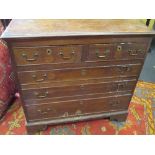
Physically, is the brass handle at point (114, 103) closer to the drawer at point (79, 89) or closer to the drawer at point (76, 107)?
the drawer at point (76, 107)

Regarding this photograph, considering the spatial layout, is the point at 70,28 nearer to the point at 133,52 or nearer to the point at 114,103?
the point at 133,52

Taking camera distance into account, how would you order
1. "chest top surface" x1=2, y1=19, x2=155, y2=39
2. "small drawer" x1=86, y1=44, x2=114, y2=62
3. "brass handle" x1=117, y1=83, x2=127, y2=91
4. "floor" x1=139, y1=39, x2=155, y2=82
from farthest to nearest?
"floor" x1=139, y1=39, x2=155, y2=82, "brass handle" x1=117, y1=83, x2=127, y2=91, "small drawer" x1=86, y1=44, x2=114, y2=62, "chest top surface" x1=2, y1=19, x2=155, y2=39

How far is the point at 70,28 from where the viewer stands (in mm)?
1469

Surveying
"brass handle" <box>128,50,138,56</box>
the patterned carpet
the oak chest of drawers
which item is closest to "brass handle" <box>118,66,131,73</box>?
the oak chest of drawers

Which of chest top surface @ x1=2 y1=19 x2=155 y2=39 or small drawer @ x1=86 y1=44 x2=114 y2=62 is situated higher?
chest top surface @ x1=2 y1=19 x2=155 y2=39

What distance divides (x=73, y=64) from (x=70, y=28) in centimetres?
30

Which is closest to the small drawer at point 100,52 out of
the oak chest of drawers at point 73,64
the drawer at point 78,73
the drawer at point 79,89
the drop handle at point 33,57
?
the oak chest of drawers at point 73,64

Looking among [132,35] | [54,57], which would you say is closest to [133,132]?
[132,35]

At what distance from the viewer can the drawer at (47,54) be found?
1.40 m

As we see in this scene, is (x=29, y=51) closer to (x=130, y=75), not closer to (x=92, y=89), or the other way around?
(x=92, y=89)

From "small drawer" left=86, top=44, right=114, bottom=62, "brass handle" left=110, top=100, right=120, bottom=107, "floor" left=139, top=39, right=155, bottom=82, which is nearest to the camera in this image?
"small drawer" left=86, top=44, right=114, bottom=62

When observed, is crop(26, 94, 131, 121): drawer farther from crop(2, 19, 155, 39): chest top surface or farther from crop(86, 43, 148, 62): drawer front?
crop(2, 19, 155, 39): chest top surface

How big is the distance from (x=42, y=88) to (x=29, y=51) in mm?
400

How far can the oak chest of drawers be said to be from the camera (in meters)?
1.40
